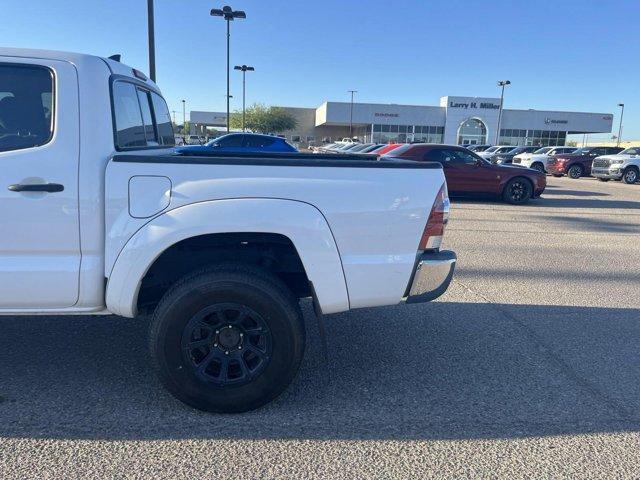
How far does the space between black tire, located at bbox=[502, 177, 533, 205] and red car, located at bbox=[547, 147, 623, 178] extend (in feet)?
44.5

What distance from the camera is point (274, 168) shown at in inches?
113

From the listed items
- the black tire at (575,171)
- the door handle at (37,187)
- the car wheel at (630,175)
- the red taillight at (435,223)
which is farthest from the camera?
the black tire at (575,171)

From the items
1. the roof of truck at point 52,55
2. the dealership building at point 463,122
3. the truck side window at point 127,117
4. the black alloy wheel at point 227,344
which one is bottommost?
the black alloy wheel at point 227,344

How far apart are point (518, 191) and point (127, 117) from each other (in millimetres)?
12707

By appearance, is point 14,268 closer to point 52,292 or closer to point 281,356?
point 52,292

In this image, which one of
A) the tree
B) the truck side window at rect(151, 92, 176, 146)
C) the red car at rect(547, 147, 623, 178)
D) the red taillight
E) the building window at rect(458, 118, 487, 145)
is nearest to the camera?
the red taillight

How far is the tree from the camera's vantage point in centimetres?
7175

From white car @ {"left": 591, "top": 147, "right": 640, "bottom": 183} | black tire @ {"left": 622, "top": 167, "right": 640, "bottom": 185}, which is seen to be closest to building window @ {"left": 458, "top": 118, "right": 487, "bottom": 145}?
white car @ {"left": 591, "top": 147, "right": 640, "bottom": 183}

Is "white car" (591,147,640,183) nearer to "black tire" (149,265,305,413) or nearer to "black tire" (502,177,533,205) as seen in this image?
"black tire" (502,177,533,205)

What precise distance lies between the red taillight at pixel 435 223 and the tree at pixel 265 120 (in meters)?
69.6

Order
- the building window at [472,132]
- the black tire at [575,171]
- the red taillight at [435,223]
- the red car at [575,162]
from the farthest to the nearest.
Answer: the building window at [472,132], the black tire at [575,171], the red car at [575,162], the red taillight at [435,223]

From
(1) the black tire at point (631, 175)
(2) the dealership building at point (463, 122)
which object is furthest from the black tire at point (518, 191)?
(2) the dealership building at point (463, 122)

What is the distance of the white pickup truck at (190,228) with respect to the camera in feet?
9.09

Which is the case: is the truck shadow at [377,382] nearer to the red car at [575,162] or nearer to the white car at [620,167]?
the white car at [620,167]
